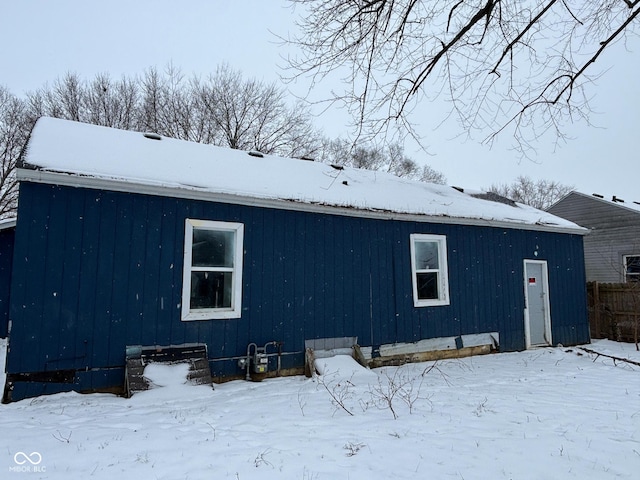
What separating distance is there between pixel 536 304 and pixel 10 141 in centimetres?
2534

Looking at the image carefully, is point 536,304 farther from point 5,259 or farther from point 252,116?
point 252,116

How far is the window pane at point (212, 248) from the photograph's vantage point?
21.2 feet

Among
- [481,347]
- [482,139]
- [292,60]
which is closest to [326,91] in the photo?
[292,60]

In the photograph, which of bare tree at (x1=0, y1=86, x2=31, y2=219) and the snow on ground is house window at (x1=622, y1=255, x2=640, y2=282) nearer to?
the snow on ground

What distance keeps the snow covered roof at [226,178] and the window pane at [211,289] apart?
4.35 feet

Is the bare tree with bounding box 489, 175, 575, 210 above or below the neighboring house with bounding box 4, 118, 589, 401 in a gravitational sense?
above

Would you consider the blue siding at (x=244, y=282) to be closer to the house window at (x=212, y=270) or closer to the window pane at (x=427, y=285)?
the house window at (x=212, y=270)

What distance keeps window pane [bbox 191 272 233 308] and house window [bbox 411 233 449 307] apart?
417 centimetres

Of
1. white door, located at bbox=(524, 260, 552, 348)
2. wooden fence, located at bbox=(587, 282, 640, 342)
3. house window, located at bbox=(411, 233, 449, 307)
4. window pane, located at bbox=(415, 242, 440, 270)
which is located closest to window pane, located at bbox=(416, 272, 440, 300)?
house window, located at bbox=(411, 233, 449, 307)

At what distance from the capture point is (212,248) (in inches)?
260

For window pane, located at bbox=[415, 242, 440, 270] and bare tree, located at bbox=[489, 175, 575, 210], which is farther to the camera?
bare tree, located at bbox=[489, 175, 575, 210]

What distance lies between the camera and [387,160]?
31.9 metres

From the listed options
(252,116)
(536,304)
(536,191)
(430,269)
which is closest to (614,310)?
(536,304)

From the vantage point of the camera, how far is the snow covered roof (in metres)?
5.75
